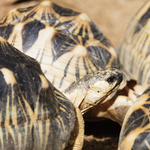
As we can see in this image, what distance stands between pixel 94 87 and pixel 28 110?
578 millimetres

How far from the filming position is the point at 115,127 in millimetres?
2705

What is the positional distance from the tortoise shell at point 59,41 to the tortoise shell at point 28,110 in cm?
53

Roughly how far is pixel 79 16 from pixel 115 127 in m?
1.07

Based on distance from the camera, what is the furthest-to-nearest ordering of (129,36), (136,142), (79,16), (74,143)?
(129,36) → (79,16) → (74,143) → (136,142)

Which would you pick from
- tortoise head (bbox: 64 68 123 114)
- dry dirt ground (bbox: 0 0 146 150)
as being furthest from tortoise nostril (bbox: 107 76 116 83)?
dry dirt ground (bbox: 0 0 146 150)

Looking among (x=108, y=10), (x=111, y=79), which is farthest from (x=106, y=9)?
(x=111, y=79)

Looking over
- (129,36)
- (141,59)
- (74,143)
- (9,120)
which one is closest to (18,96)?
(9,120)

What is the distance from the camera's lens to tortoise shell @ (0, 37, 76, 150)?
143 cm

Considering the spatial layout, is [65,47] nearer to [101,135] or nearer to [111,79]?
[111,79]

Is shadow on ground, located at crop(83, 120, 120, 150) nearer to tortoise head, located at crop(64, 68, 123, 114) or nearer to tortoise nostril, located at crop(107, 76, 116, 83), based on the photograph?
tortoise head, located at crop(64, 68, 123, 114)

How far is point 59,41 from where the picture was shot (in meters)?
2.29

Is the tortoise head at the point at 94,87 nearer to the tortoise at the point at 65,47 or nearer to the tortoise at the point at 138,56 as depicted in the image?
the tortoise at the point at 65,47

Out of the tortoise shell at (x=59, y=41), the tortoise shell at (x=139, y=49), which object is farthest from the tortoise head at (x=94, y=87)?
the tortoise shell at (x=139, y=49)

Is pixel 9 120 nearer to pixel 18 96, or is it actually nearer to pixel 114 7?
pixel 18 96
